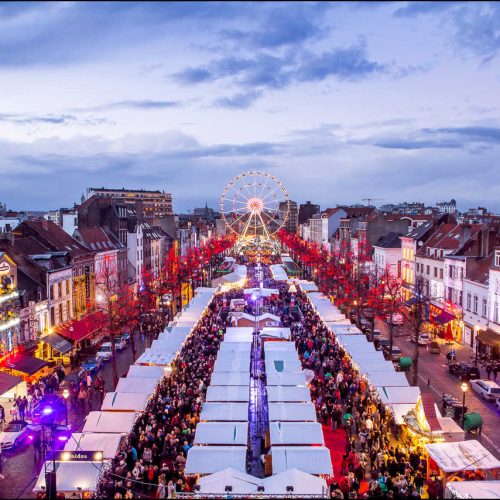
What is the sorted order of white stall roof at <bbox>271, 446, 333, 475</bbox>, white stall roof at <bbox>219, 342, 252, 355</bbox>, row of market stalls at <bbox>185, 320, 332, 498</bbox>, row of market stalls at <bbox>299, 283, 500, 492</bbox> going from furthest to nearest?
white stall roof at <bbox>219, 342, 252, 355</bbox> < row of market stalls at <bbox>299, 283, 500, 492</bbox> < white stall roof at <bbox>271, 446, 333, 475</bbox> < row of market stalls at <bbox>185, 320, 332, 498</bbox>

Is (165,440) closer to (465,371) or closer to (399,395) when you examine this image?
(399,395)

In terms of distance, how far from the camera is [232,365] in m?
34.5

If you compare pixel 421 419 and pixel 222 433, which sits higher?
pixel 421 419

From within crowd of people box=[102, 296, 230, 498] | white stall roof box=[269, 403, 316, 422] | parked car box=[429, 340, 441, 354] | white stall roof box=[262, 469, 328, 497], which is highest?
white stall roof box=[269, 403, 316, 422]

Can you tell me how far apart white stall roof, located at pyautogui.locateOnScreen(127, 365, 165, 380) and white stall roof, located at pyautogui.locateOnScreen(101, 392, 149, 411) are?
13.8ft

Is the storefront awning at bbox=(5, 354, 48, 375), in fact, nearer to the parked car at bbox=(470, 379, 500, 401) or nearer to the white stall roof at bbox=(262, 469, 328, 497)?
the white stall roof at bbox=(262, 469, 328, 497)

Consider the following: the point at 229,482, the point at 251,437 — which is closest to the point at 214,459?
the point at 229,482

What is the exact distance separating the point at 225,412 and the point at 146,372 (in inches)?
320

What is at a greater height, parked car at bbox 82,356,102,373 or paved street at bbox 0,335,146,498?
parked car at bbox 82,356,102,373

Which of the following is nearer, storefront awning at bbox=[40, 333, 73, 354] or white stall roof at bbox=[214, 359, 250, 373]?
white stall roof at bbox=[214, 359, 250, 373]

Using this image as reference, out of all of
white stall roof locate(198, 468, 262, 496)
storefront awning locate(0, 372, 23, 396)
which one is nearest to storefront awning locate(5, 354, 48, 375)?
storefront awning locate(0, 372, 23, 396)

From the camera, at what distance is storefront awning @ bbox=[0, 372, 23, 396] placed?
32509 mm

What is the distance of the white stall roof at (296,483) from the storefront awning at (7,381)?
17.6 meters

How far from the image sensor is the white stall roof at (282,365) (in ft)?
109
